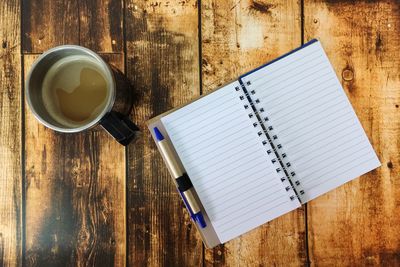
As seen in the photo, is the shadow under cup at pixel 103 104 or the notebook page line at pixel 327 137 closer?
the shadow under cup at pixel 103 104

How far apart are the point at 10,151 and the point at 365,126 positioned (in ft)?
2.04

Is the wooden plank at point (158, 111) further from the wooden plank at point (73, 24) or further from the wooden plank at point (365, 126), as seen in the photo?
the wooden plank at point (365, 126)

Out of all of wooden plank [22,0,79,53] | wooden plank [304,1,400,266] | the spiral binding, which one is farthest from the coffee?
wooden plank [304,1,400,266]

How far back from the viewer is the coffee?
590 millimetres

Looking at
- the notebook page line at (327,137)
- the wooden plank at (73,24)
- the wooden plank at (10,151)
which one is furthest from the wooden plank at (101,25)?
the notebook page line at (327,137)

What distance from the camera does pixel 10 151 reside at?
26.9 inches

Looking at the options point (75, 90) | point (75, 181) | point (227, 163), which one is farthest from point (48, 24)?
point (227, 163)

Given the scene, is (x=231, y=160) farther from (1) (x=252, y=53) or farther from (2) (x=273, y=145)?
(1) (x=252, y=53)

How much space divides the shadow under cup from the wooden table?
0.09m

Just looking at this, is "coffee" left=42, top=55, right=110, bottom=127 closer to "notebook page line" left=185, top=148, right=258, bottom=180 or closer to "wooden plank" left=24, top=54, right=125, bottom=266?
"wooden plank" left=24, top=54, right=125, bottom=266

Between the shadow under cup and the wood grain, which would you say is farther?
the wood grain

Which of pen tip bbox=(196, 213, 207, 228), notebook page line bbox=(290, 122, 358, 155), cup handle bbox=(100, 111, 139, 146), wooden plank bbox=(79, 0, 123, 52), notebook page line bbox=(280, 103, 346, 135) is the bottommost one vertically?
pen tip bbox=(196, 213, 207, 228)

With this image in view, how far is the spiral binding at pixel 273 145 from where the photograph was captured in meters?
0.65

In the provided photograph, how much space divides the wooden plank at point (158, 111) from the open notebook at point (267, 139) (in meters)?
0.04
